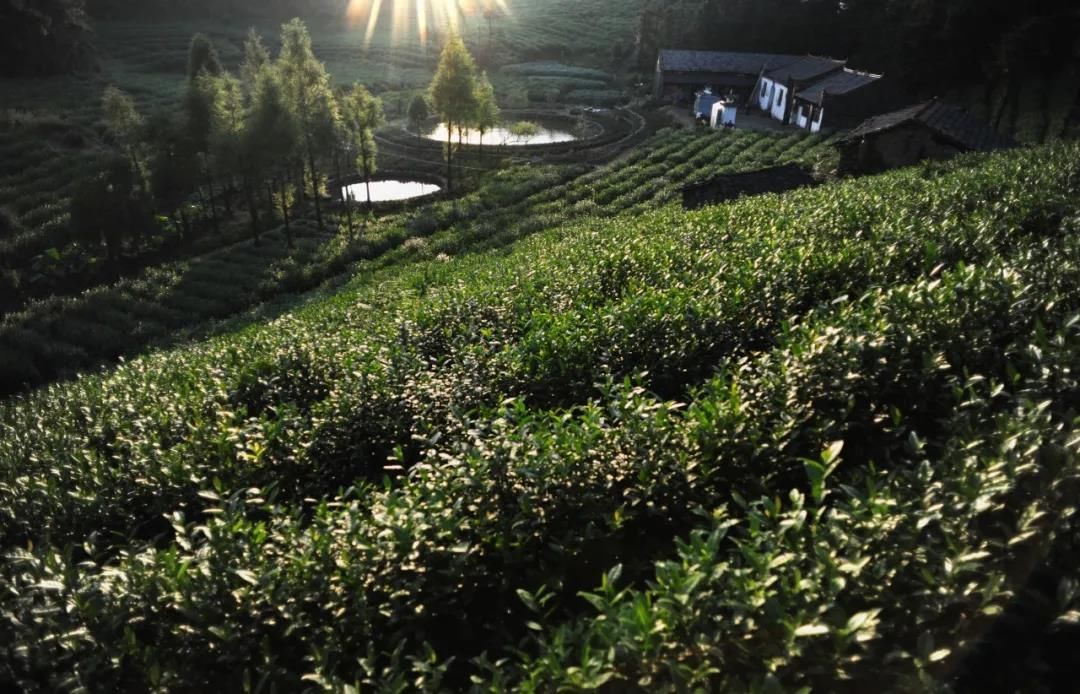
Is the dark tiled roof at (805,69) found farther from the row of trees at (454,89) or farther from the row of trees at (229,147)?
the row of trees at (229,147)

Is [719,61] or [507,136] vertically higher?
[719,61]

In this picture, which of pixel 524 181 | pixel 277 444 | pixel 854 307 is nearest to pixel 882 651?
pixel 854 307

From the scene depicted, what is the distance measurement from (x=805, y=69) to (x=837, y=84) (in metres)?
7.62

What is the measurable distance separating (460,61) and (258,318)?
1054 inches

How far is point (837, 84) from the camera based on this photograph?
51.4 m

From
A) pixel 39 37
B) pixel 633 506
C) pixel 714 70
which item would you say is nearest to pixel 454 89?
pixel 714 70

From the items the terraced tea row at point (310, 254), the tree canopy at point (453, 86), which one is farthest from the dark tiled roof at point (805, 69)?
the tree canopy at point (453, 86)

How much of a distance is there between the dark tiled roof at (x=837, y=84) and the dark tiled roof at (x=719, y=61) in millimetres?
13254

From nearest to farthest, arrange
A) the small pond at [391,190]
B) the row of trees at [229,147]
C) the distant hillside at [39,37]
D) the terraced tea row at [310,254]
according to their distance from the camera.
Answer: the terraced tea row at [310,254], the row of trees at [229,147], the small pond at [391,190], the distant hillside at [39,37]

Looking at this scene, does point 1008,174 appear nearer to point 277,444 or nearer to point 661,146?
point 277,444

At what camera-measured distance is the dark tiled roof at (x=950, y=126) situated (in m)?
30.4

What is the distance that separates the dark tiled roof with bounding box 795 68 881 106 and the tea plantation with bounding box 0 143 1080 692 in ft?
147

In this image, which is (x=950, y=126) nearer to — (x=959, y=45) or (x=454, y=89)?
(x=959, y=45)

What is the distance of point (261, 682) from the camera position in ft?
13.3
